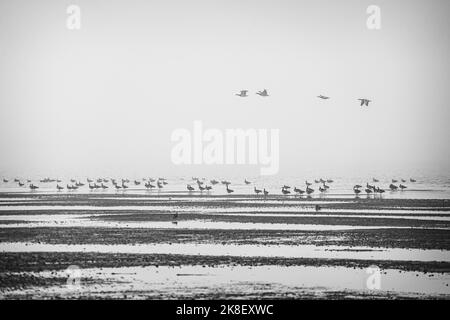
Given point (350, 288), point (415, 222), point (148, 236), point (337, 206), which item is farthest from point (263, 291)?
point (337, 206)

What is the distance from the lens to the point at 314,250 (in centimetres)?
2947

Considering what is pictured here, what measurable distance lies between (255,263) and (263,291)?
4.57 meters

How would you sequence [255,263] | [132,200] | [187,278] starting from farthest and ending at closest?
[132,200], [255,263], [187,278]

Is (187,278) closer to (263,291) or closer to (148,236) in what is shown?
(263,291)
